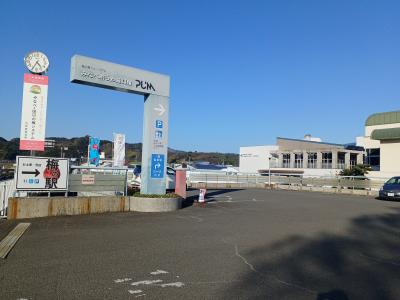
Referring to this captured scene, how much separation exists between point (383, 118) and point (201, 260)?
40.1 metres

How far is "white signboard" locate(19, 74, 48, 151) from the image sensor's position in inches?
499

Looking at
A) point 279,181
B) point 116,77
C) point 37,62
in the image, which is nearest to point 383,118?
point 279,181

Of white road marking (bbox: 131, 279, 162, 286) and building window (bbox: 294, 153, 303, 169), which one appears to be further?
building window (bbox: 294, 153, 303, 169)

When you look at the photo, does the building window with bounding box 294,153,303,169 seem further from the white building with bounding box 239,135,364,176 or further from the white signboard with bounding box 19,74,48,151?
the white signboard with bounding box 19,74,48,151

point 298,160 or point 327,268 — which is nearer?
point 327,268

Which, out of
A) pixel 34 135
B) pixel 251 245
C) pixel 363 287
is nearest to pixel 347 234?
pixel 251 245

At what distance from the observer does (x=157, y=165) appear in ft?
50.9

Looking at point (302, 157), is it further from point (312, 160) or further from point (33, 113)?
point (33, 113)

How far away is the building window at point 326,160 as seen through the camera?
65.6 metres

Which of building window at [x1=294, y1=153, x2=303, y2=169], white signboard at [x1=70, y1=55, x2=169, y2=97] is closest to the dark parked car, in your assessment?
white signboard at [x1=70, y1=55, x2=169, y2=97]

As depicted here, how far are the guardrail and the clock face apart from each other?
21.8 m

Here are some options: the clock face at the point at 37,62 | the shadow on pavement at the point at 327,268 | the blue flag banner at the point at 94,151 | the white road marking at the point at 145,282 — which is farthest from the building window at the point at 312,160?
the white road marking at the point at 145,282

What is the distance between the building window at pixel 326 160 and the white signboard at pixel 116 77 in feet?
181

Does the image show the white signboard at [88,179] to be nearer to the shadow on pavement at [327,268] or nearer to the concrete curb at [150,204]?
the concrete curb at [150,204]
